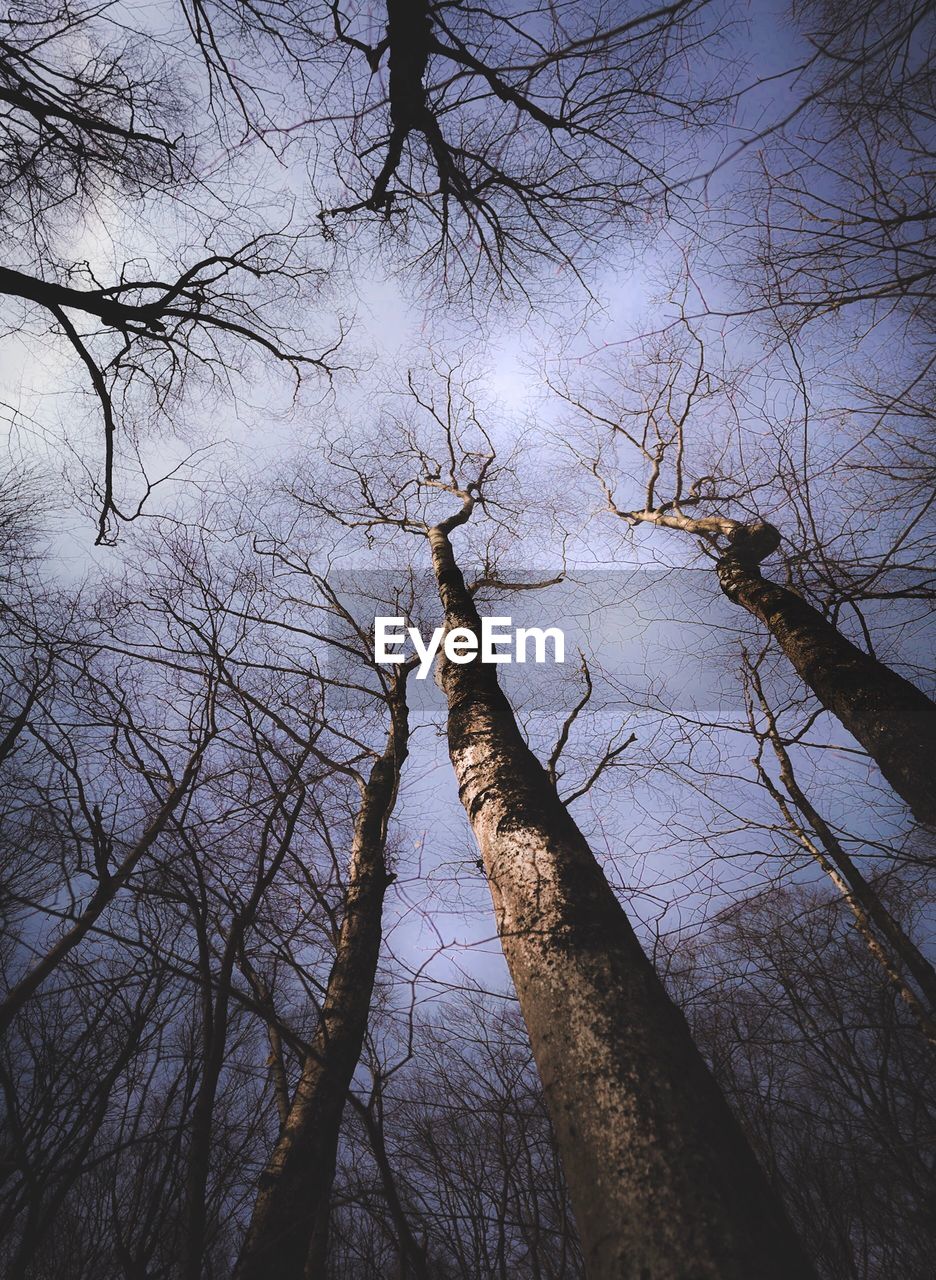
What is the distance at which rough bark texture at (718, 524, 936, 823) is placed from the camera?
265 cm

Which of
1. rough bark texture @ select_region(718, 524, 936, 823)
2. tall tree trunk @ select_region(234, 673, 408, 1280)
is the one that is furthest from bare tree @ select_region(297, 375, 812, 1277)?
rough bark texture @ select_region(718, 524, 936, 823)

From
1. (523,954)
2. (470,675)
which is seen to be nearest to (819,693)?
(470,675)

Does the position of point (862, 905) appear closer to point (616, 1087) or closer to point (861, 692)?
point (861, 692)

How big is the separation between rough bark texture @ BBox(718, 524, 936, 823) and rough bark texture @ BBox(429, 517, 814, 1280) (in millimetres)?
1938

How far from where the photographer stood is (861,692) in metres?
3.05

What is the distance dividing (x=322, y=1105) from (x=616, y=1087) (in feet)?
8.51

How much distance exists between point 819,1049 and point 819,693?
5.29 metres

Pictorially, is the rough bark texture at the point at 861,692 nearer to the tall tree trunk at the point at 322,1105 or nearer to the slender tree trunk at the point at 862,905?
the slender tree trunk at the point at 862,905

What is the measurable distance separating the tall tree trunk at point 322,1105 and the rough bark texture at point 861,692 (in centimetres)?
259

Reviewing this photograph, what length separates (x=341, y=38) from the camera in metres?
3.02

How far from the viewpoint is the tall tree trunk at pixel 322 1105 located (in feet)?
7.37

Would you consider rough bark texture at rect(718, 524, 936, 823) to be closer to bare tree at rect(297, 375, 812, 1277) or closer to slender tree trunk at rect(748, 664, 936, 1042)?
slender tree trunk at rect(748, 664, 936, 1042)

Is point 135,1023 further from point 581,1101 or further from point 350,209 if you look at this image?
point 350,209

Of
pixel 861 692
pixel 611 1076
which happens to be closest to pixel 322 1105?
pixel 611 1076
